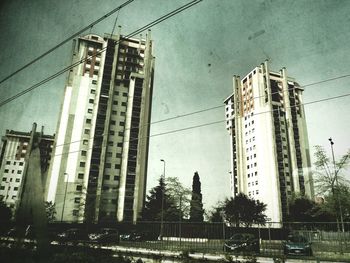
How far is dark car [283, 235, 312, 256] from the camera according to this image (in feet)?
56.4

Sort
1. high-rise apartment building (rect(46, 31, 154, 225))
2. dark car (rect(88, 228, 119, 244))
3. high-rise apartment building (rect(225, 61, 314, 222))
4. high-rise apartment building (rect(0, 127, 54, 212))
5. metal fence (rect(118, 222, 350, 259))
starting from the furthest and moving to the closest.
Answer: high-rise apartment building (rect(0, 127, 54, 212))
high-rise apartment building (rect(225, 61, 314, 222))
high-rise apartment building (rect(46, 31, 154, 225))
dark car (rect(88, 228, 119, 244))
metal fence (rect(118, 222, 350, 259))

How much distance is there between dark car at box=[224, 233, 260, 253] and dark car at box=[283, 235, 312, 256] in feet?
5.76

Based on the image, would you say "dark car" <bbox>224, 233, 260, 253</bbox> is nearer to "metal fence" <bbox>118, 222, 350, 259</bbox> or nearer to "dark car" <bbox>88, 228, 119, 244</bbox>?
"metal fence" <bbox>118, 222, 350, 259</bbox>

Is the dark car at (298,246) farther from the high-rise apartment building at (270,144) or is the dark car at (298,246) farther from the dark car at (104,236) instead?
the high-rise apartment building at (270,144)

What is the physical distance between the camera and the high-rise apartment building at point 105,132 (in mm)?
62062

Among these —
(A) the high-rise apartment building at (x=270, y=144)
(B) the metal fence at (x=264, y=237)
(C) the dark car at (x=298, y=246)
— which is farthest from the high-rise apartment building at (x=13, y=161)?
(C) the dark car at (x=298, y=246)

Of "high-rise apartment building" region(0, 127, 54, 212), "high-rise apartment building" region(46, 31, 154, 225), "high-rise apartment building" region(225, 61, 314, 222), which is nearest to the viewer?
"high-rise apartment building" region(46, 31, 154, 225)

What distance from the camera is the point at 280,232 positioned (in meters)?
17.5

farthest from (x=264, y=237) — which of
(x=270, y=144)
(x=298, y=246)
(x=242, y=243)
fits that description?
(x=270, y=144)

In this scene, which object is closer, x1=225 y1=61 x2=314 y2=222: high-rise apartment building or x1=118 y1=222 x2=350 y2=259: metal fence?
x1=118 y1=222 x2=350 y2=259: metal fence

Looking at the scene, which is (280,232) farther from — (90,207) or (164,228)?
Answer: (90,207)

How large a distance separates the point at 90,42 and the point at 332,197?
68.3m

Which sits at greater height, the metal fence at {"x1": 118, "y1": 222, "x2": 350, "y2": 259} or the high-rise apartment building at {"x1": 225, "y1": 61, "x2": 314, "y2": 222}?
the high-rise apartment building at {"x1": 225, "y1": 61, "x2": 314, "y2": 222}

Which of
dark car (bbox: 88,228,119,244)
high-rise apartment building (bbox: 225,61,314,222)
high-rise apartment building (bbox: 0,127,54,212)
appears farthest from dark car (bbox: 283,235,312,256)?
high-rise apartment building (bbox: 0,127,54,212)
